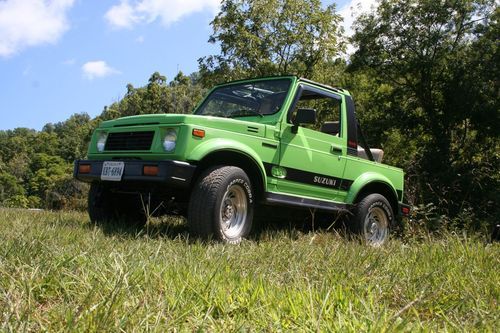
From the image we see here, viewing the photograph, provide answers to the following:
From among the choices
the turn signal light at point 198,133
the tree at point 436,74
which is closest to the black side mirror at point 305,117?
the turn signal light at point 198,133

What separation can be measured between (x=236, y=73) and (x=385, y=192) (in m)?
11.0

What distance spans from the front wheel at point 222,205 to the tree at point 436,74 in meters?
13.9

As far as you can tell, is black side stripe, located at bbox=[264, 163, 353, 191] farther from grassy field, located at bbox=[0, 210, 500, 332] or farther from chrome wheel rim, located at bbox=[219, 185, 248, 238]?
grassy field, located at bbox=[0, 210, 500, 332]

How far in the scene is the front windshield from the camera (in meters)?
5.65

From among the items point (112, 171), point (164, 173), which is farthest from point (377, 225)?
point (112, 171)

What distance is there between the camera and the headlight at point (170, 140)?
447cm

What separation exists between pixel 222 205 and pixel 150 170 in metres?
0.73

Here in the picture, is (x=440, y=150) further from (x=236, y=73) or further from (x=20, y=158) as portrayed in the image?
(x=20, y=158)

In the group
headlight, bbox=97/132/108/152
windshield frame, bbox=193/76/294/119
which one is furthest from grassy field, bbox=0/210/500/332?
windshield frame, bbox=193/76/294/119

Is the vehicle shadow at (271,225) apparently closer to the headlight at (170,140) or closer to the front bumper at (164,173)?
the front bumper at (164,173)

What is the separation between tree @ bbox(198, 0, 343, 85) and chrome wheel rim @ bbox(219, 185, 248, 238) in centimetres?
1231

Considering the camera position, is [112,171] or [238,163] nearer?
[112,171]

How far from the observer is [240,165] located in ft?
16.3

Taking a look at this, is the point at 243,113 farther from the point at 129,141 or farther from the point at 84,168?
the point at 84,168
